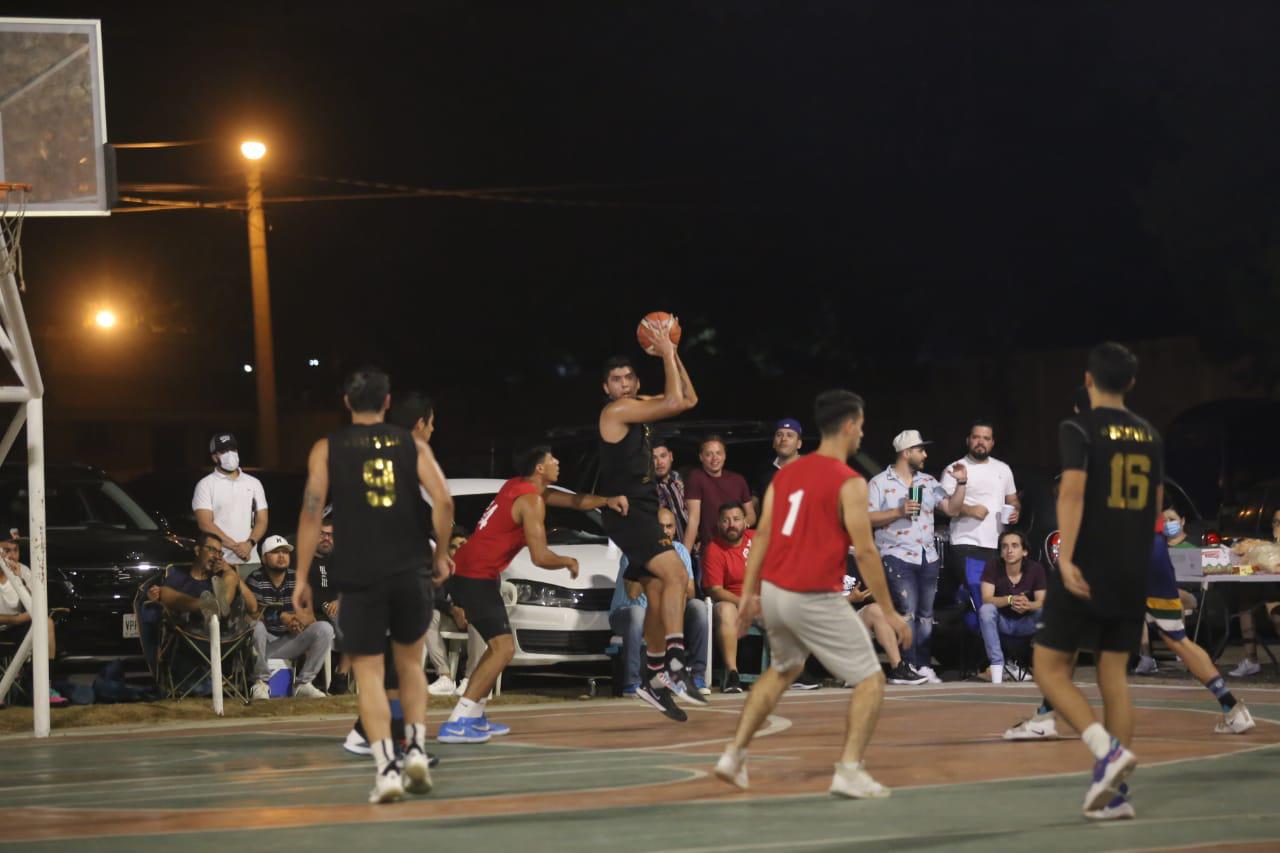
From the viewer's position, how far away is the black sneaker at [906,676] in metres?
15.7

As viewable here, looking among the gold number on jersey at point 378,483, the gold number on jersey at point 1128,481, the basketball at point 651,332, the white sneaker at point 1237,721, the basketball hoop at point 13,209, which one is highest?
the basketball hoop at point 13,209

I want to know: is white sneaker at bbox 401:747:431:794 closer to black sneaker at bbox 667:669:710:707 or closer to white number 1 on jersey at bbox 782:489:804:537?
white number 1 on jersey at bbox 782:489:804:537

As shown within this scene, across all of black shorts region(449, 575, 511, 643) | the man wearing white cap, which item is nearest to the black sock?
black shorts region(449, 575, 511, 643)

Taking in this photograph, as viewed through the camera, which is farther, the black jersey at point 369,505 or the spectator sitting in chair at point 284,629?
the spectator sitting in chair at point 284,629

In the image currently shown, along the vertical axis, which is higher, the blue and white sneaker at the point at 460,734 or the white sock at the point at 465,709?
the white sock at the point at 465,709

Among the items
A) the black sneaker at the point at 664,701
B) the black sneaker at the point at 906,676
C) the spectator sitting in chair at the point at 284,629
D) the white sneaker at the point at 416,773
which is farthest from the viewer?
the black sneaker at the point at 906,676

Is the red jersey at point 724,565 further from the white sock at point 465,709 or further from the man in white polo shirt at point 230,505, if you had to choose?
the white sock at point 465,709

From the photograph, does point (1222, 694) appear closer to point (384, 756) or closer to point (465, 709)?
point (465, 709)

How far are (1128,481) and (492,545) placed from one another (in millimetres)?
4595

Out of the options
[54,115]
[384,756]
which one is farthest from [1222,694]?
[54,115]

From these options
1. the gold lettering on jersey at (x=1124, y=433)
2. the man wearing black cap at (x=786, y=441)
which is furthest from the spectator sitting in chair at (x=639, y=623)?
the gold lettering on jersey at (x=1124, y=433)

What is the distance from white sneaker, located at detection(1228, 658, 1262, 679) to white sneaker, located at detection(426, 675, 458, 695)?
21.6ft

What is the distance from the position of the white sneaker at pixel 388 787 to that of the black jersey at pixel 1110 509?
3211mm

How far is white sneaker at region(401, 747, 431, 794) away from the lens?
886 cm
